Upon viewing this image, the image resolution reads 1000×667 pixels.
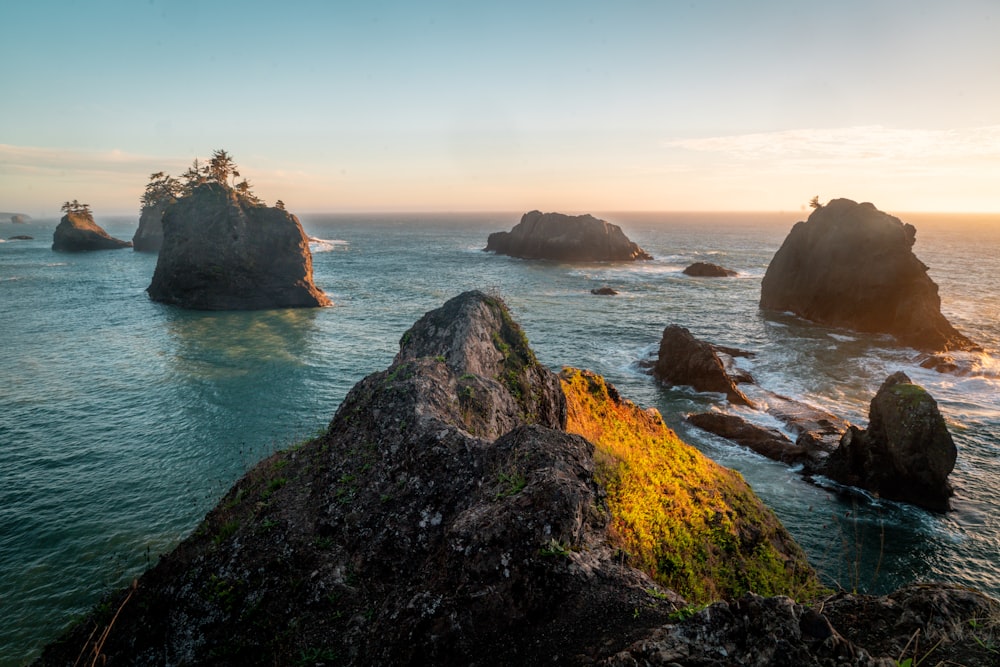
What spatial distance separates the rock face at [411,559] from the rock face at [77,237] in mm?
152459

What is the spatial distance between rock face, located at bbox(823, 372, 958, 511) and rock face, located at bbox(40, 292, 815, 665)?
14166 millimetres

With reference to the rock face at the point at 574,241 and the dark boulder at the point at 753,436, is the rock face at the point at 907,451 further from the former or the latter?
the rock face at the point at 574,241

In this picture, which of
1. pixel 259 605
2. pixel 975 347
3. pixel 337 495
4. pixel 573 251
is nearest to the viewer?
pixel 259 605

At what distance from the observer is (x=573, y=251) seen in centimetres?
12462

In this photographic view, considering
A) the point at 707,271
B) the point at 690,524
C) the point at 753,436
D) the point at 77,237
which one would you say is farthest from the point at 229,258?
the point at 77,237

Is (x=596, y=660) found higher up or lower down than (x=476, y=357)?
lower down

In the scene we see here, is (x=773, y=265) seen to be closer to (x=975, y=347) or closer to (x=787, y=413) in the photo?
(x=975, y=347)

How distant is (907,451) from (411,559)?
26.6m

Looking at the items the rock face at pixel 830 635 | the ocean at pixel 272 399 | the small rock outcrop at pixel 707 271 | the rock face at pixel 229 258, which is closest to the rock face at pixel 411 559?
the rock face at pixel 830 635

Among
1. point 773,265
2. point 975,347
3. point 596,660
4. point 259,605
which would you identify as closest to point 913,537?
point 596,660

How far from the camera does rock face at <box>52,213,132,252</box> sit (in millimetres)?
126125

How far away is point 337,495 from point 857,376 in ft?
152

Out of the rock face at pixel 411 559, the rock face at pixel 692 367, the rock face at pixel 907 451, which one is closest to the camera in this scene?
the rock face at pixel 411 559

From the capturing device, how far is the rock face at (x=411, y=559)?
7035mm
